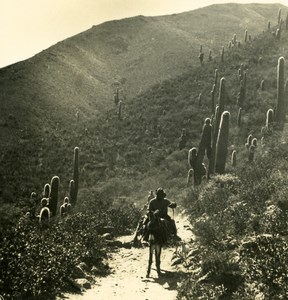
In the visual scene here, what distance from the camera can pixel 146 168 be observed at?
2648 cm

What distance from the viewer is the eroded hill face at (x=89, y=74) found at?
3238cm

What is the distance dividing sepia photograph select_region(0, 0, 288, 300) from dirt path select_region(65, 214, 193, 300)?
1.5 inches

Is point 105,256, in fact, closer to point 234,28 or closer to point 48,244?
point 48,244

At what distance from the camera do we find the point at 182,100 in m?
34.3

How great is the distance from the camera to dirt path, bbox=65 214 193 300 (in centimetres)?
820

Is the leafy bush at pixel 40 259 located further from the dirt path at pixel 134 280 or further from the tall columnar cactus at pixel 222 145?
the tall columnar cactus at pixel 222 145

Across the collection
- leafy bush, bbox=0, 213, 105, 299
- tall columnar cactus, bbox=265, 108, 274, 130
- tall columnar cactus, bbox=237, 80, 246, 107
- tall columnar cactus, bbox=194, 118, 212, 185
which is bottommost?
leafy bush, bbox=0, 213, 105, 299

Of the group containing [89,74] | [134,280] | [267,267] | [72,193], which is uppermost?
[89,74]

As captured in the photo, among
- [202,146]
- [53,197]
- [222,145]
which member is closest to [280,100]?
[202,146]

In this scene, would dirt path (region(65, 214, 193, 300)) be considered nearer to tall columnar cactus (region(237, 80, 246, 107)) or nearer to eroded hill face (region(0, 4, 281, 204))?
A: eroded hill face (region(0, 4, 281, 204))

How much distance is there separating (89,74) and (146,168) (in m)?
31.2

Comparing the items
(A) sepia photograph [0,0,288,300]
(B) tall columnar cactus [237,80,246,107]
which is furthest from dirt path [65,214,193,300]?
(B) tall columnar cactus [237,80,246,107]

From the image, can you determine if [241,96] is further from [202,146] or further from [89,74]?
[89,74]

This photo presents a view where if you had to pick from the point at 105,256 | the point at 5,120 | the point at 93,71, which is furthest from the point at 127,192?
the point at 93,71
